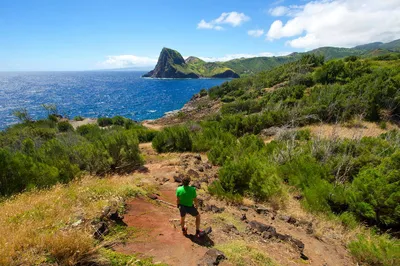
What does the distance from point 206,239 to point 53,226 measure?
326 cm

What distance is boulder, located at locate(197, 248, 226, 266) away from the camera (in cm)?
469

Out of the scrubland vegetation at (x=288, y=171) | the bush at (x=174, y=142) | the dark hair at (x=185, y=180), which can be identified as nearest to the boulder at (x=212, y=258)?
the scrubland vegetation at (x=288, y=171)

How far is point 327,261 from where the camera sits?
19.8 ft

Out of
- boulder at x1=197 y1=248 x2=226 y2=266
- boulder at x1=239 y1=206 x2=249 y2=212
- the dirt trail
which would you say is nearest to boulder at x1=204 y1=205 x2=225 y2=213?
the dirt trail

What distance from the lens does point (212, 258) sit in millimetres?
4809

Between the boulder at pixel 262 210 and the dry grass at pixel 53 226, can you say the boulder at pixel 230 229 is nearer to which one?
the boulder at pixel 262 210

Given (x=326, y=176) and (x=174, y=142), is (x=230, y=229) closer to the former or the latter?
(x=326, y=176)

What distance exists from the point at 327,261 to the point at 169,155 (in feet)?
39.3

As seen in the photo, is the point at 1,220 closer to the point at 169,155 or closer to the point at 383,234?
the point at 383,234

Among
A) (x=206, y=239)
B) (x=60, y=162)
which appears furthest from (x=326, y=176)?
(x=60, y=162)

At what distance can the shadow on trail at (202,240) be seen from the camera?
5621 mm

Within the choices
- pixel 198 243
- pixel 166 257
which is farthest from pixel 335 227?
pixel 166 257

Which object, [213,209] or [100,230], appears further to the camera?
[213,209]

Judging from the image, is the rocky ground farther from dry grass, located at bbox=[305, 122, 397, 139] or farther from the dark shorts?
the dark shorts
